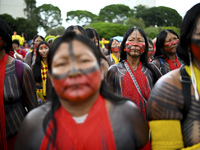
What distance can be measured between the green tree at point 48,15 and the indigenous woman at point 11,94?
6473cm

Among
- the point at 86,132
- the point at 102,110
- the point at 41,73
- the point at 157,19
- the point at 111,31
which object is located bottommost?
the point at 41,73

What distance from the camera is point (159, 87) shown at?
5.70 feet

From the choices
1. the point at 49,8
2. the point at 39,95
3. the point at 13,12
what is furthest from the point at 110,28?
the point at 39,95

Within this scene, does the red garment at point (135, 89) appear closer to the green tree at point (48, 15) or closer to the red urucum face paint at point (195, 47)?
the red urucum face paint at point (195, 47)

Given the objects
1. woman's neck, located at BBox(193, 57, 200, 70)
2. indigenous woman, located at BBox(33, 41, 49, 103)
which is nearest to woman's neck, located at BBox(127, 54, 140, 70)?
woman's neck, located at BBox(193, 57, 200, 70)

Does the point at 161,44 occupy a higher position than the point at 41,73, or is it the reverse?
the point at 161,44

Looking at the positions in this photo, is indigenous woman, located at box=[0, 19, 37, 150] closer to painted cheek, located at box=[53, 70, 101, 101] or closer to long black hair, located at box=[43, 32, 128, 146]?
long black hair, located at box=[43, 32, 128, 146]

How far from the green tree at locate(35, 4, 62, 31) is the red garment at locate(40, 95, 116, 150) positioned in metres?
66.1

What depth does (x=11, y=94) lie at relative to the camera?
255 centimetres

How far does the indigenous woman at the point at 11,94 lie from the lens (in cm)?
252

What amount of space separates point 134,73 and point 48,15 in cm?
7270

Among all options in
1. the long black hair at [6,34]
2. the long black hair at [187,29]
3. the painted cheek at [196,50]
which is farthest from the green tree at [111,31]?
the painted cheek at [196,50]

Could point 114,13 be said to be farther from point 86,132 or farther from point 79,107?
point 86,132

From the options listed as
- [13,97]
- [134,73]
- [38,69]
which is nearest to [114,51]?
[38,69]
